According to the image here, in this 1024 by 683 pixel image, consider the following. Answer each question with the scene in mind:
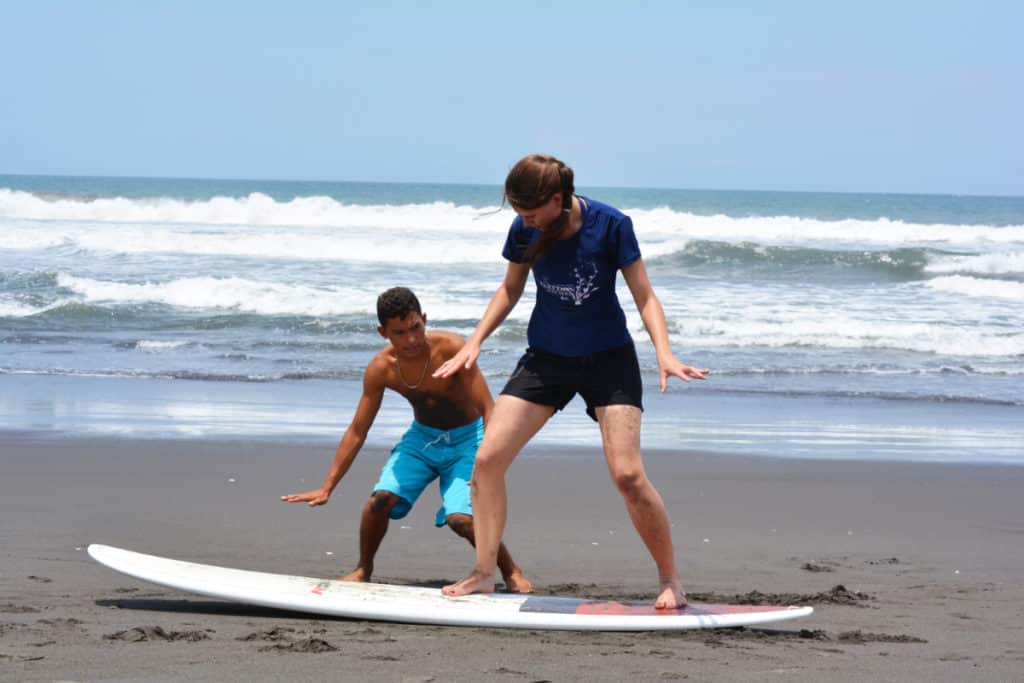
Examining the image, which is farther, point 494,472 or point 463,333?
point 463,333

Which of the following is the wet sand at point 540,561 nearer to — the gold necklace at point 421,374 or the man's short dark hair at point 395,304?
the gold necklace at point 421,374

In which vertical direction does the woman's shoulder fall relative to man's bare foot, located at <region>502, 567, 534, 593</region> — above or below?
above

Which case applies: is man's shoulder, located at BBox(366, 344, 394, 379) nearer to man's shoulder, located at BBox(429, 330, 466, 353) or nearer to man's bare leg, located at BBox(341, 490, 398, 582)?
man's shoulder, located at BBox(429, 330, 466, 353)

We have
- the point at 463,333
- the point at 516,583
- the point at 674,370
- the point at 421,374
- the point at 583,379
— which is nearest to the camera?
the point at 674,370

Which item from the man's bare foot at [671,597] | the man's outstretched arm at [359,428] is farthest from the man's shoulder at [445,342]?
the man's bare foot at [671,597]

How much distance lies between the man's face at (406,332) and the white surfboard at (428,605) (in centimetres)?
95

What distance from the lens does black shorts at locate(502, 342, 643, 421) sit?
431 centimetres

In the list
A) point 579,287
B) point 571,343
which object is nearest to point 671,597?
point 571,343

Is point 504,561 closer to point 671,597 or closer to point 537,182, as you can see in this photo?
point 671,597

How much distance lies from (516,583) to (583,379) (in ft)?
3.35

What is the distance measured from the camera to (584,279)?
13.9ft

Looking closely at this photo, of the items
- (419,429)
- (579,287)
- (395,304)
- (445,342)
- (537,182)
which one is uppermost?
(537,182)

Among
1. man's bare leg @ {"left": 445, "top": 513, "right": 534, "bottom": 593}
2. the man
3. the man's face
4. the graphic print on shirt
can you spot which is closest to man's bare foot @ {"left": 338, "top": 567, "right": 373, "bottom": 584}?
the man

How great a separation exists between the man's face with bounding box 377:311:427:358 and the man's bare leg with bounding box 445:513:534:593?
2.29ft
